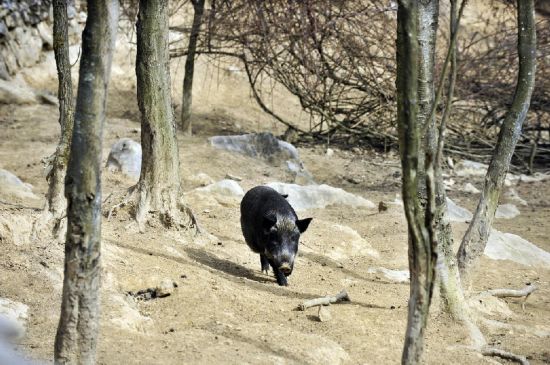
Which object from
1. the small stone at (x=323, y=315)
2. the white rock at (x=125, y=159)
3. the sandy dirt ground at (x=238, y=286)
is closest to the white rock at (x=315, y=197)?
the sandy dirt ground at (x=238, y=286)

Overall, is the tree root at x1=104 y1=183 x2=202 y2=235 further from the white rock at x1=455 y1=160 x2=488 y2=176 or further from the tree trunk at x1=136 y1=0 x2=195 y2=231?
the white rock at x1=455 y1=160 x2=488 y2=176

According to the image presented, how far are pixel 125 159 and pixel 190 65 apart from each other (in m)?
3.33

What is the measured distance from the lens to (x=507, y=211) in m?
12.7

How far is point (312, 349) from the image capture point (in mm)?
5645

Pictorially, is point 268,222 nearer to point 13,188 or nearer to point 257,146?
point 13,188

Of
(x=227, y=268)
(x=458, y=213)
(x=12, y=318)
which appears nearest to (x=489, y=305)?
(x=227, y=268)

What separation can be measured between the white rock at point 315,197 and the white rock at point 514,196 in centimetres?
287

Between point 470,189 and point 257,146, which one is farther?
point 470,189

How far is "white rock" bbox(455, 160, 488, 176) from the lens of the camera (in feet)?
48.9

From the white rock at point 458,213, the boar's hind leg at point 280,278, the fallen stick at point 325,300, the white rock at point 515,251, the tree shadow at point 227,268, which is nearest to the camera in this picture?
the fallen stick at point 325,300

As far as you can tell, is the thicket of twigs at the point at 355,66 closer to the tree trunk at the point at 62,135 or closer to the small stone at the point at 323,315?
the tree trunk at the point at 62,135

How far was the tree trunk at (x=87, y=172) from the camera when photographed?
4.16 meters

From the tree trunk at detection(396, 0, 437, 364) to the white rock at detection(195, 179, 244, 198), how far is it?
6058 mm

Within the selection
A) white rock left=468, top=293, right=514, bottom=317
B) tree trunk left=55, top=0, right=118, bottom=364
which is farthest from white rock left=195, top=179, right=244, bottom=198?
tree trunk left=55, top=0, right=118, bottom=364
